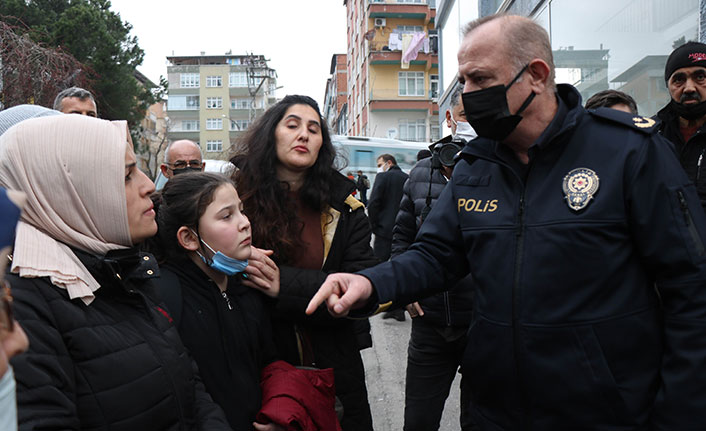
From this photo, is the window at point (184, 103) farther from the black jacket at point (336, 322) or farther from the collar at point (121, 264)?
the collar at point (121, 264)

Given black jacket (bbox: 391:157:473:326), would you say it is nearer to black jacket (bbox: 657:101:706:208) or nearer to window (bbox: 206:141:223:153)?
black jacket (bbox: 657:101:706:208)

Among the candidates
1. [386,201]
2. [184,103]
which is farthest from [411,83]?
[184,103]

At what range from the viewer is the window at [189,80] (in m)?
74.6

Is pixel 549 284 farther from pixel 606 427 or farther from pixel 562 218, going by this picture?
pixel 606 427

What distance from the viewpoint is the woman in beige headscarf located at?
136 cm

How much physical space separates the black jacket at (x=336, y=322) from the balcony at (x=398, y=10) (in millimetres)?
40254

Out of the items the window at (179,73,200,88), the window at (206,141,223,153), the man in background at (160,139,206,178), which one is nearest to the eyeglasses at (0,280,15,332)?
the man in background at (160,139,206,178)

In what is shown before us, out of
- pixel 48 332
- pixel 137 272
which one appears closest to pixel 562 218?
pixel 137 272

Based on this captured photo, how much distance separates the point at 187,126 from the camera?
75.8 metres

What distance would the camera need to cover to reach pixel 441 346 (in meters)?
3.13

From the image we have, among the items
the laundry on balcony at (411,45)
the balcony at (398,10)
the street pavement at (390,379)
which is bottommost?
the street pavement at (390,379)

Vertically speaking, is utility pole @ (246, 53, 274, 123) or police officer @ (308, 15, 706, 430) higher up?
utility pole @ (246, 53, 274, 123)

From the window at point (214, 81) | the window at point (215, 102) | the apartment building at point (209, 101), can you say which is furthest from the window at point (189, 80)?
the window at point (215, 102)

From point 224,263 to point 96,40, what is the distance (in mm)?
17641
